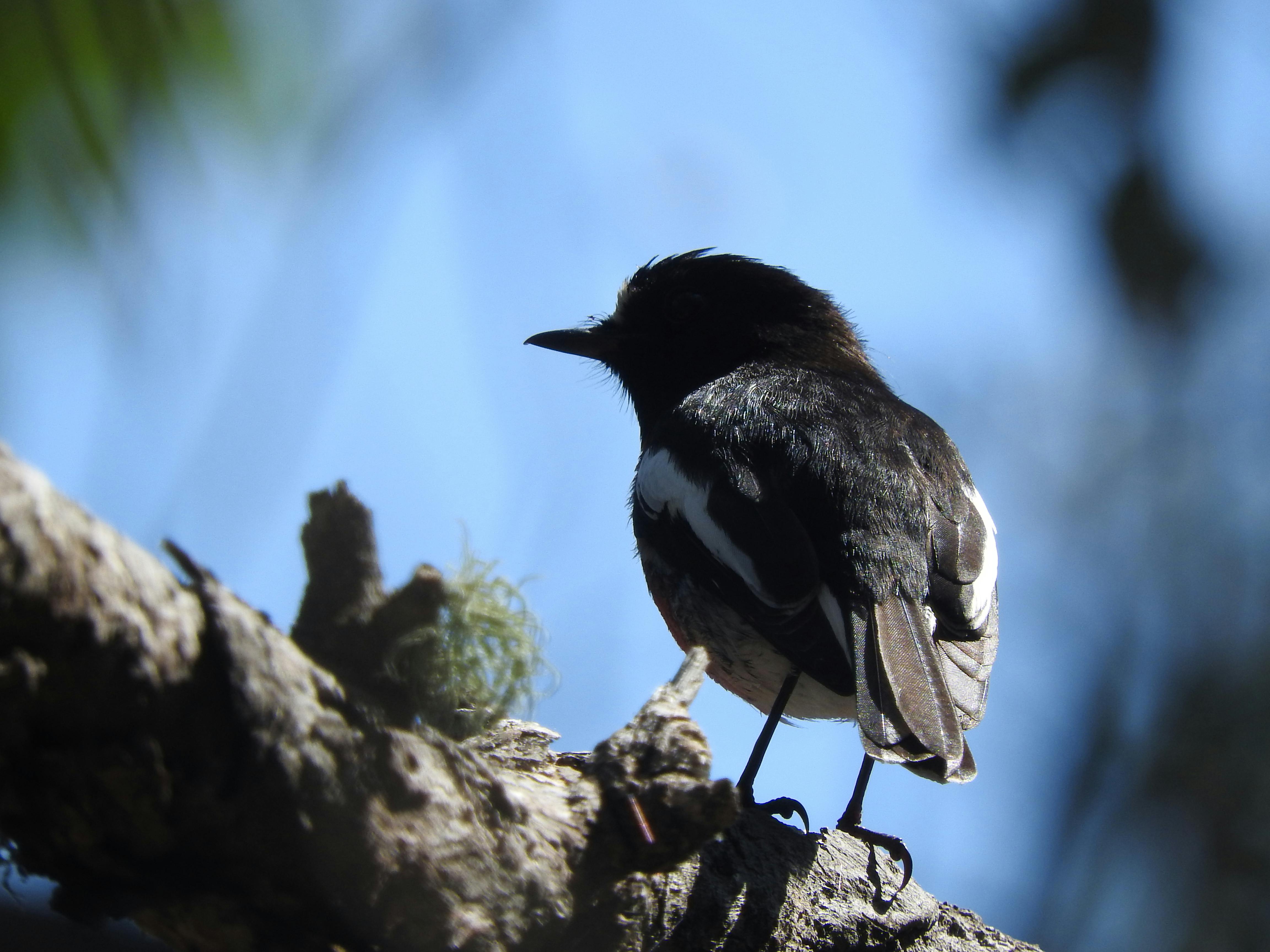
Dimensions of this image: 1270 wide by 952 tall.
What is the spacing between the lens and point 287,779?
163 cm

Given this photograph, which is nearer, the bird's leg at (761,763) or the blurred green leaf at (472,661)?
the blurred green leaf at (472,661)

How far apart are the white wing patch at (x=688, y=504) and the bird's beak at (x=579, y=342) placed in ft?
3.65

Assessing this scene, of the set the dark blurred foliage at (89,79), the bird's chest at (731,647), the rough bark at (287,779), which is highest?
the bird's chest at (731,647)

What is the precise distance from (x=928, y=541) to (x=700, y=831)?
2.01m

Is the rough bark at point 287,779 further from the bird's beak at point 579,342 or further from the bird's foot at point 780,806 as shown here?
the bird's beak at point 579,342

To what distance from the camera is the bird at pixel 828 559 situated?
3268 mm

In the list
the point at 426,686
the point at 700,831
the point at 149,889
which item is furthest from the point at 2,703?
the point at 700,831

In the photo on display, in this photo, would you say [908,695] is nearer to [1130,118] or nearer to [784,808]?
[784,808]

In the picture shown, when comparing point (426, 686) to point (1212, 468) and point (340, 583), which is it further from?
point (1212, 468)

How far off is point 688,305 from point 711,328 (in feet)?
0.56

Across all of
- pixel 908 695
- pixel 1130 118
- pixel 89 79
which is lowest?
pixel 89 79

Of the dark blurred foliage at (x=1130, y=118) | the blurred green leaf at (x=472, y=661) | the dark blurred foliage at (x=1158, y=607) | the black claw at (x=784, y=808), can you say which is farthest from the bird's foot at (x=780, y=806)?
the dark blurred foliage at (x=1130, y=118)

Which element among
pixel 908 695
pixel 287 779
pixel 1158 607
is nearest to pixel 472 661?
pixel 287 779

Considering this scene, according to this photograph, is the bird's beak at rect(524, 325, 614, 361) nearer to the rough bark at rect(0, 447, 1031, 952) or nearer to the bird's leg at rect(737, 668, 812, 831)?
the bird's leg at rect(737, 668, 812, 831)
